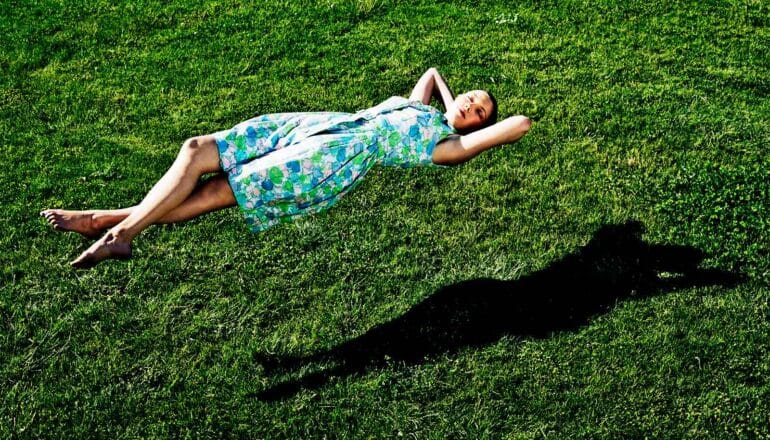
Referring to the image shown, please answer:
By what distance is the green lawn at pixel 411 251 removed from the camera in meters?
4.74

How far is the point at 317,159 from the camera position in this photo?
494cm

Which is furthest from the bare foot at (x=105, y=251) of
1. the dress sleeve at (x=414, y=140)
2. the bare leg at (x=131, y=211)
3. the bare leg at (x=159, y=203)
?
the dress sleeve at (x=414, y=140)

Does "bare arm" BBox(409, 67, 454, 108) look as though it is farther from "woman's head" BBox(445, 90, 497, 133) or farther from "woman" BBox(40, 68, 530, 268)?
"woman" BBox(40, 68, 530, 268)

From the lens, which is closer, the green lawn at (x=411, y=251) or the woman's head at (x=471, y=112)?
the green lawn at (x=411, y=251)

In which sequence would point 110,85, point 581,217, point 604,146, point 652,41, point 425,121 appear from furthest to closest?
point 652,41
point 110,85
point 604,146
point 581,217
point 425,121

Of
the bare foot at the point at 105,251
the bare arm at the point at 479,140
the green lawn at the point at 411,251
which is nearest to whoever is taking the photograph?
the bare foot at the point at 105,251

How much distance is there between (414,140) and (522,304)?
142cm

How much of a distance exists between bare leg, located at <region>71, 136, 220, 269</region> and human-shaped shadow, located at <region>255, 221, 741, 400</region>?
3.79 feet

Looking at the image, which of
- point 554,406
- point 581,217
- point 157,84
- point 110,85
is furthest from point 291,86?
point 554,406

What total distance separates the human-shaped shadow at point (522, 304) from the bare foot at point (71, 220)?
1.42 m

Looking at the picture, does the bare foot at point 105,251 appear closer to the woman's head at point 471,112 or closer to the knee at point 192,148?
the knee at point 192,148

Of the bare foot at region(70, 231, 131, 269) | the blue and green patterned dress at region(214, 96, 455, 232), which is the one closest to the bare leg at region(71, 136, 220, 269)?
the bare foot at region(70, 231, 131, 269)

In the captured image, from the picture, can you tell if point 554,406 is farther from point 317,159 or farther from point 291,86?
Result: point 291,86

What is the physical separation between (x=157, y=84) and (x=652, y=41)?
18.2 ft
